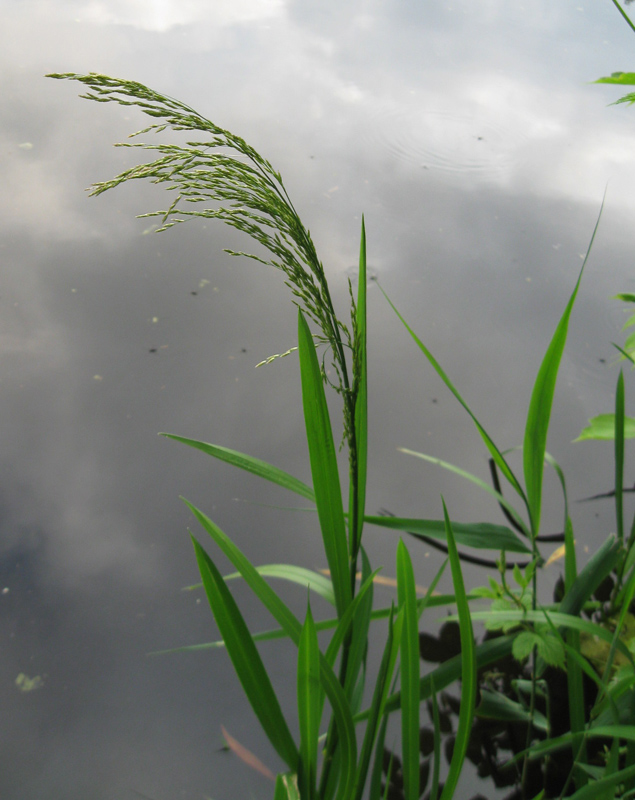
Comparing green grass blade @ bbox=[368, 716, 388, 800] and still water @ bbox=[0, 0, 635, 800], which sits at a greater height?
still water @ bbox=[0, 0, 635, 800]

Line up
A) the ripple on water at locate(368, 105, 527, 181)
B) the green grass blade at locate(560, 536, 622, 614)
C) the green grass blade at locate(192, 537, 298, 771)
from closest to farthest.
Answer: the green grass blade at locate(192, 537, 298, 771), the green grass blade at locate(560, 536, 622, 614), the ripple on water at locate(368, 105, 527, 181)

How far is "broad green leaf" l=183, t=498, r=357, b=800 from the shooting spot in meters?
0.54

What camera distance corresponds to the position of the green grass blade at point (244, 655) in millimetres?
532

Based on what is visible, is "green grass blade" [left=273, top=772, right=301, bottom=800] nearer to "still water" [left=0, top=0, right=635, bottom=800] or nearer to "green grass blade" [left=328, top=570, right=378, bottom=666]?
"green grass blade" [left=328, top=570, right=378, bottom=666]

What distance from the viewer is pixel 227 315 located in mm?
1491

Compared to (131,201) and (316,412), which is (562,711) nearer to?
(316,412)

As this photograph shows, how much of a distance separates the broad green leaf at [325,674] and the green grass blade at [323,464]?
62mm

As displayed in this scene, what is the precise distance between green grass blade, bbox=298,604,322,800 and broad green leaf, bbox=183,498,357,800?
12 millimetres

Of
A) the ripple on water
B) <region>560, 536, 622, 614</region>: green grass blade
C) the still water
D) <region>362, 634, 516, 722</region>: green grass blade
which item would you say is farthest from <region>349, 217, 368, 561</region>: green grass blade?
the ripple on water

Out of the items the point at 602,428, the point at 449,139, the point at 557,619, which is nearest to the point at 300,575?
the point at 557,619

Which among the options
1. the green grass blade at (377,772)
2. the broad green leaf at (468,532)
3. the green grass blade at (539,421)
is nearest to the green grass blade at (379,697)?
the green grass blade at (377,772)

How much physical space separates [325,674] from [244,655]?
80 mm

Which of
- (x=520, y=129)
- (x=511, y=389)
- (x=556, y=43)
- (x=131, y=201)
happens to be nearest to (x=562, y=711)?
(x=511, y=389)

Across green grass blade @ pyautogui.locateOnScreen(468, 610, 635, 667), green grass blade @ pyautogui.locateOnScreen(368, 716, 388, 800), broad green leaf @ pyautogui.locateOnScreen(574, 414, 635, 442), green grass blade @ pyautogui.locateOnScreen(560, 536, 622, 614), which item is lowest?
green grass blade @ pyautogui.locateOnScreen(368, 716, 388, 800)
